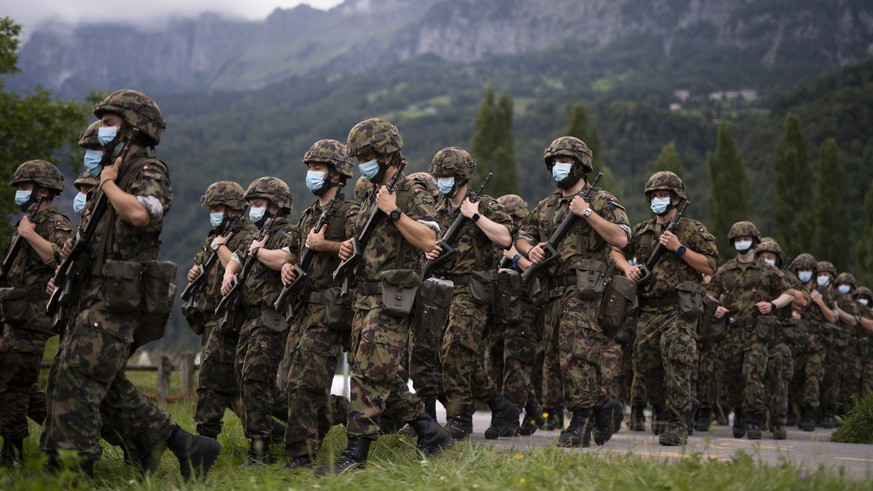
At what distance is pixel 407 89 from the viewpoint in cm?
18475

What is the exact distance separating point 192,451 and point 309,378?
3.50 feet

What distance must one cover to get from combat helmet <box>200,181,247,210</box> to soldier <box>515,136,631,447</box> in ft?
9.49

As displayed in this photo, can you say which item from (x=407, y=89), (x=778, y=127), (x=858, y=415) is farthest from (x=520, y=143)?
(x=858, y=415)

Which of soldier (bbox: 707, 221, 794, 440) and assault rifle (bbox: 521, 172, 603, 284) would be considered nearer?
assault rifle (bbox: 521, 172, 603, 284)

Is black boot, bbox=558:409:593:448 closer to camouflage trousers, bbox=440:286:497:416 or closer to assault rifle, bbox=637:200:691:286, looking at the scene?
camouflage trousers, bbox=440:286:497:416

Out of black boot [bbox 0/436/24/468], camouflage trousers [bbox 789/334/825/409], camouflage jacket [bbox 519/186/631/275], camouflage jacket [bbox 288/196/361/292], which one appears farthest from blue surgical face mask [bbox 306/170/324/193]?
camouflage trousers [bbox 789/334/825/409]

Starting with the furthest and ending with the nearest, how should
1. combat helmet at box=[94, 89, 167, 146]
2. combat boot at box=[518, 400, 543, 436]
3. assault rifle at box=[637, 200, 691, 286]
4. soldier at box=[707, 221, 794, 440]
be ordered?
soldier at box=[707, 221, 794, 440]
combat boot at box=[518, 400, 543, 436]
assault rifle at box=[637, 200, 691, 286]
combat helmet at box=[94, 89, 167, 146]

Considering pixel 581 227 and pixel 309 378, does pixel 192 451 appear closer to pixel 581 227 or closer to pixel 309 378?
pixel 309 378

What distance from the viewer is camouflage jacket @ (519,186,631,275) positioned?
8.98 metres

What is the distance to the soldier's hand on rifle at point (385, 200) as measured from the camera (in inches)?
285

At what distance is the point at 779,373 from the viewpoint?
13102 millimetres

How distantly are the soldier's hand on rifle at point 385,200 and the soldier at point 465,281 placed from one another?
2.00m

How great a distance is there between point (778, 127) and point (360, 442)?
3572 inches

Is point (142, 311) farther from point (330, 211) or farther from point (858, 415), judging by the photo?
point (858, 415)
